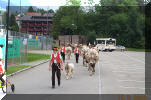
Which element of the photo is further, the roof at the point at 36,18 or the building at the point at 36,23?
→ the roof at the point at 36,18

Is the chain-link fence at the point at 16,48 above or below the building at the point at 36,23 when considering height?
below

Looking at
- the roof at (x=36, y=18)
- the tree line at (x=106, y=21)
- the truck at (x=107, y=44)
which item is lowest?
the truck at (x=107, y=44)

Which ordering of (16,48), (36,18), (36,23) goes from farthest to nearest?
(36,18) → (36,23) → (16,48)

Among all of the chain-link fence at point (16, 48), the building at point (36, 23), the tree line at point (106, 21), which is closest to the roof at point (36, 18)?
the building at point (36, 23)

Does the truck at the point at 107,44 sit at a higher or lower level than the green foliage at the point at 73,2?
lower

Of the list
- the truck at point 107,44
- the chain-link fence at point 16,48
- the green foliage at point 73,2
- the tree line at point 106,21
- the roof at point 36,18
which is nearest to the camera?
the chain-link fence at point 16,48

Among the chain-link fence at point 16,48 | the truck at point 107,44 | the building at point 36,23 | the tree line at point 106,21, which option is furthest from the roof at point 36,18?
the chain-link fence at point 16,48

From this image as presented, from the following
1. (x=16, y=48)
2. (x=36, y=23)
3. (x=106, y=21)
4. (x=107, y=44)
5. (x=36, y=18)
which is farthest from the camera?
(x=36, y=18)

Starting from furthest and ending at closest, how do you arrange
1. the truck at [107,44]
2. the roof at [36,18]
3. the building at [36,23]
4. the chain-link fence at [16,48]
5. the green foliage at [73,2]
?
1. the roof at [36,18]
2. the building at [36,23]
3. the green foliage at [73,2]
4. the truck at [107,44]
5. the chain-link fence at [16,48]

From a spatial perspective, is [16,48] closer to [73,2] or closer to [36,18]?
[73,2]

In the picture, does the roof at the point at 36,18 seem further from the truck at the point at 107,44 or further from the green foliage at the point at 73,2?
the truck at the point at 107,44

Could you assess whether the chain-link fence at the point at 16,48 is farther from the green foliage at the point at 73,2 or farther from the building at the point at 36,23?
the building at the point at 36,23

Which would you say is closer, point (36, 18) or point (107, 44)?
point (107, 44)

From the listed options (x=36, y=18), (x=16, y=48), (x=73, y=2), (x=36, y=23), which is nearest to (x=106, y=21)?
(x=73, y=2)
